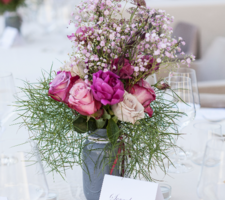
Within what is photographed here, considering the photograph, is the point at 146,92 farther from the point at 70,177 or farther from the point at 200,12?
the point at 200,12

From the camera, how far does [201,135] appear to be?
87 centimetres

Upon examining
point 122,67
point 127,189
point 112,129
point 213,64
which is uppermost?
point 122,67

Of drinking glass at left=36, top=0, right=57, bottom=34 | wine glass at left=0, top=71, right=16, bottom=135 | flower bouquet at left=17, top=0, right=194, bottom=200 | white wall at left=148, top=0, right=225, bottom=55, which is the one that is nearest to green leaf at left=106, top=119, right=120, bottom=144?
flower bouquet at left=17, top=0, right=194, bottom=200

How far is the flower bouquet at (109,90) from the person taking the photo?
1.75ft

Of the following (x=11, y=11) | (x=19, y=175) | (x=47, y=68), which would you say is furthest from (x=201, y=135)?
(x=11, y=11)

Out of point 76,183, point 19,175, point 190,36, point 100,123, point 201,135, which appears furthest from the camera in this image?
point 190,36

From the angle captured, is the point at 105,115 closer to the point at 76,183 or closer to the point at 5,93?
the point at 76,183

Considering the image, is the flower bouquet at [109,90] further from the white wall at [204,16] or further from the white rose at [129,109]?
the white wall at [204,16]

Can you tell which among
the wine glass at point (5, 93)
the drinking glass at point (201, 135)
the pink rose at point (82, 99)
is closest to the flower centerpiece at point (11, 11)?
the wine glass at point (5, 93)

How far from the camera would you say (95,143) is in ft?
1.97

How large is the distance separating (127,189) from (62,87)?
0.69ft

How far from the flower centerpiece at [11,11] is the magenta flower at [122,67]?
7.25 feet

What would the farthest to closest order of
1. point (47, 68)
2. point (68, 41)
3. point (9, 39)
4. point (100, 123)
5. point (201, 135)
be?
point (68, 41) → point (9, 39) → point (47, 68) → point (201, 135) → point (100, 123)

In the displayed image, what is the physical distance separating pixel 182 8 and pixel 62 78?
2.81 meters
